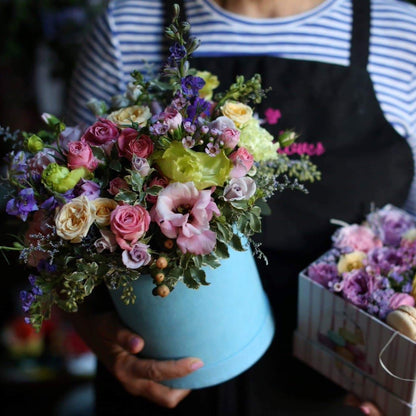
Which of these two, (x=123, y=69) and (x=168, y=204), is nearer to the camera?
(x=168, y=204)

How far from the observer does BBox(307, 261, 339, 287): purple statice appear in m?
0.95

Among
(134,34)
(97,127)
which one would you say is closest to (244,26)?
(134,34)

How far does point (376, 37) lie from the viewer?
113 centimetres

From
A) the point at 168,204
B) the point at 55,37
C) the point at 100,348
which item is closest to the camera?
the point at 168,204

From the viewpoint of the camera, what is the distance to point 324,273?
3.15 ft

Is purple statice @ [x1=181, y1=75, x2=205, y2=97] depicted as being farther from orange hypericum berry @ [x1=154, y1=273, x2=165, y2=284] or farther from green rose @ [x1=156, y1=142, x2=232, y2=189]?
orange hypericum berry @ [x1=154, y1=273, x2=165, y2=284]

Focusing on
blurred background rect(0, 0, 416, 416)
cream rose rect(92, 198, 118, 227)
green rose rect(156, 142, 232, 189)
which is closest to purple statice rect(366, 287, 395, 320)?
green rose rect(156, 142, 232, 189)

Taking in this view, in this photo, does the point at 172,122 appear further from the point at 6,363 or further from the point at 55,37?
the point at 6,363

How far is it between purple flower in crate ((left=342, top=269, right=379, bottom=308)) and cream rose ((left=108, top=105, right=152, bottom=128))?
0.42 metres

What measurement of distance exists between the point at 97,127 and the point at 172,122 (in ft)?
0.41

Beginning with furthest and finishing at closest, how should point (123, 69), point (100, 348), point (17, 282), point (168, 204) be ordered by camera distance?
1. point (17, 282)
2. point (123, 69)
3. point (100, 348)
4. point (168, 204)

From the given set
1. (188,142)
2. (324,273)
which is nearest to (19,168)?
(188,142)

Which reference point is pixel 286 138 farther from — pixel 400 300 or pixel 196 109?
pixel 400 300

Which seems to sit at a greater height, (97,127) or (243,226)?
(97,127)
